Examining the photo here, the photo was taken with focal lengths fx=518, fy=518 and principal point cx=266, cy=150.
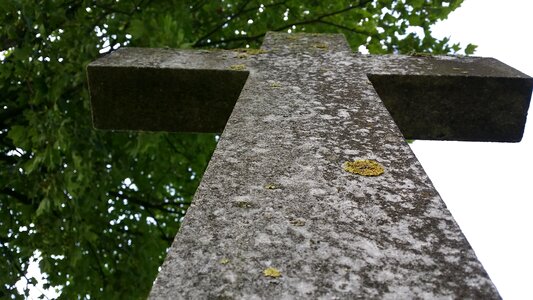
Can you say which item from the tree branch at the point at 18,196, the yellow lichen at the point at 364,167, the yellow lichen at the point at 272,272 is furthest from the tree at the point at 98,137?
the yellow lichen at the point at 272,272

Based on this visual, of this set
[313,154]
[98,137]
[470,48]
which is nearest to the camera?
[313,154]

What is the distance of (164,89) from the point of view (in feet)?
9.16

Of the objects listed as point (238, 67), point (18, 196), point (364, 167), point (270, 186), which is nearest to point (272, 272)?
point (270, 186)

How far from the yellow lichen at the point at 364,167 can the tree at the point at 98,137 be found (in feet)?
7.70

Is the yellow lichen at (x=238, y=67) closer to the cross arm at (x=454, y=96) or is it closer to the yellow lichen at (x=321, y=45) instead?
the yellow lichen at (x=321, y=45)

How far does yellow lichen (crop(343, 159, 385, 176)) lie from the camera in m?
1.58

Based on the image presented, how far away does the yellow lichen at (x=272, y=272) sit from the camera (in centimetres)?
114

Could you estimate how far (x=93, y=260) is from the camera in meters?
5.71

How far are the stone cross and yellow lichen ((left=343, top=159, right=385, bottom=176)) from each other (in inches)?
0.5

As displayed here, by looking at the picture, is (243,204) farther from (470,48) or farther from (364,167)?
(470,48)

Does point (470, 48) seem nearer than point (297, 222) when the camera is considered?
No

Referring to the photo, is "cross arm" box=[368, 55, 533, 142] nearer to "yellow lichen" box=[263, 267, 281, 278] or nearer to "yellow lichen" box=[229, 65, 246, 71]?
"yellow lichen" box=[229, 65, 246, 71]

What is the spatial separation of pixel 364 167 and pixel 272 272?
0.58 metres

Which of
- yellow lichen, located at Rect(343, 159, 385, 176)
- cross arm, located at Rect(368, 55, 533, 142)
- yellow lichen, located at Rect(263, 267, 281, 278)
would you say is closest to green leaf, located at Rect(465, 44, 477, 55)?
cross arm, located at Rect(368, 55, 533, 142)
